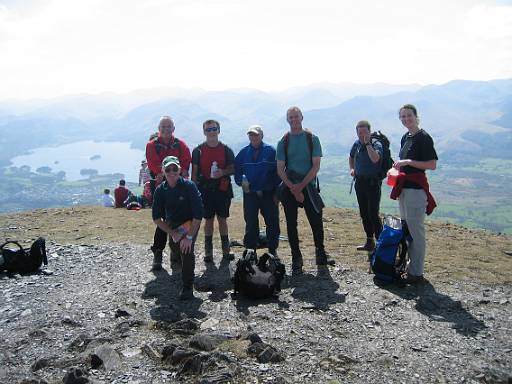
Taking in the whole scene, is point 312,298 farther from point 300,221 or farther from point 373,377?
point 300,221

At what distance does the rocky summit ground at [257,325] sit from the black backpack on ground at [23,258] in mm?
319

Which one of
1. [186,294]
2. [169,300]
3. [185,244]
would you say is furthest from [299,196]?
[169,300]

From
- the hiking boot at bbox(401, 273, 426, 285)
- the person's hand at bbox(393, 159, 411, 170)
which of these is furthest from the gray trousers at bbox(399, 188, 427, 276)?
the person's hand at bbox(393, 159, 411, 170)

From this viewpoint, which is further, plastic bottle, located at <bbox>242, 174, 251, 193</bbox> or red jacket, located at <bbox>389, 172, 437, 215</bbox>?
plastic bottle, located at <bbox>242, 174, 251, 193</bbox>

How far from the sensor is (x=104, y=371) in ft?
18.9

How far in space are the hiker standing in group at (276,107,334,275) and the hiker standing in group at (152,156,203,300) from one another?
2231mm

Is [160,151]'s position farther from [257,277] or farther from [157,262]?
[257,277]

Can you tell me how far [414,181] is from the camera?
27.7 feet

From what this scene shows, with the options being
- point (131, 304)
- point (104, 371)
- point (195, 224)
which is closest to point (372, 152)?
point (195, 224)

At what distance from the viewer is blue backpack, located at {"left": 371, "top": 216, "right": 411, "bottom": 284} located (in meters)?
8.82

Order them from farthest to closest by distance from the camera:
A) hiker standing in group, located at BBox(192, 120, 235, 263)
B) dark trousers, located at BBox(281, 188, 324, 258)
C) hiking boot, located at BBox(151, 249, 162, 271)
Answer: hiking boot, located at BBox(151, 249, 162, 271) < hiker standing in group, located at BBox(192, 120, 235, 263) < dark trousers, located at BBox(281, 188, 324, 258)

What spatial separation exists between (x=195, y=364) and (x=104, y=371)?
1283 mm

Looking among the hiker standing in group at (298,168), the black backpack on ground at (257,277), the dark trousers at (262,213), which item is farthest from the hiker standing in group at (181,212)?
the hiker standing in group at (298,168)

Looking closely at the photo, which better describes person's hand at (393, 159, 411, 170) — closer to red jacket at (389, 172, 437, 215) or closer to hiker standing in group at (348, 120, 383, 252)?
red jacket at (389, 172, 437, 215)
